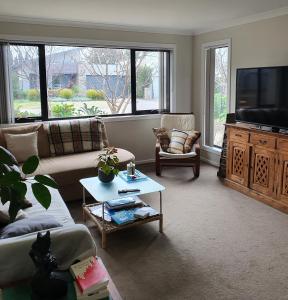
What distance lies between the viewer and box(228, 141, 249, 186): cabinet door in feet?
13.3

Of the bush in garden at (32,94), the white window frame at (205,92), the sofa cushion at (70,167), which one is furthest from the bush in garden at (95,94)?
the white window frame at (205,92)

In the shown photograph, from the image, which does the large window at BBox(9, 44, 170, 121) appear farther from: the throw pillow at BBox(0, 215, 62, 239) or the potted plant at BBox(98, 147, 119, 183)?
the throw pillow at BBox(0, 215, 62, 239)

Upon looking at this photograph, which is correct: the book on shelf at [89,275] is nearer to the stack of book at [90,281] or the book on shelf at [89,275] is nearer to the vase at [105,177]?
the stack of book at [90,281]

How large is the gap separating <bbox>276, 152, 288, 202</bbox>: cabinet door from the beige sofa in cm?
182

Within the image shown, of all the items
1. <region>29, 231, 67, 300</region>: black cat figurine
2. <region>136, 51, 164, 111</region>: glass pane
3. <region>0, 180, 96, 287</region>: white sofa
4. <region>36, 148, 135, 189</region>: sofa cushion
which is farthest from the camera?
<region>136, 51, 164, 111</region>: glass pane

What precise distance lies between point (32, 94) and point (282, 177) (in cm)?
360

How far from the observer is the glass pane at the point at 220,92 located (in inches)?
202

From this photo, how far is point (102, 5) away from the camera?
3.67m

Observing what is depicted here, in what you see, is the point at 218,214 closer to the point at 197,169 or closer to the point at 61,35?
the point at 197,169

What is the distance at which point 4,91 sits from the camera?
4.39 meters

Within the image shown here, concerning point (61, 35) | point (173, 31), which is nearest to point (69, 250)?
point (61, 35)

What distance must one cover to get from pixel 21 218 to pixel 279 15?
3.75 metres

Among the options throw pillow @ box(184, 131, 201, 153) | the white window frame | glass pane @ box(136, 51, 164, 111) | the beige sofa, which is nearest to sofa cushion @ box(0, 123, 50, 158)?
the beige sofa

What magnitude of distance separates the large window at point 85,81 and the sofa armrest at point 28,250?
3.31m
